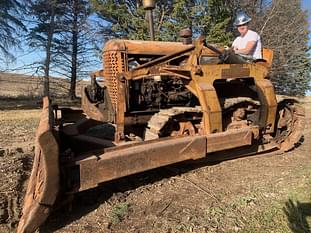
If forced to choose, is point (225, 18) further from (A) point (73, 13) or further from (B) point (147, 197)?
(B) point (147, 197)

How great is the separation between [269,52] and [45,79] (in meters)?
16.7

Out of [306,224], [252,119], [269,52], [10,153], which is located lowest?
[306,224]

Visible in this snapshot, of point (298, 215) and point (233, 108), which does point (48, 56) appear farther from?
point (298, 215)

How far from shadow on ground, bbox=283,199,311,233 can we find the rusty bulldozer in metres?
1.26

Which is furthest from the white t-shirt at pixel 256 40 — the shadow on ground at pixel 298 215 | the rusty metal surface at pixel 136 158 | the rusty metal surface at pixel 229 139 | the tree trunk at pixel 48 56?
the tree trunk at pixel 48 56

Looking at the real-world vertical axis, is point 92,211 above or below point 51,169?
below

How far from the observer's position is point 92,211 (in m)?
3.80

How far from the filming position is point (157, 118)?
506 cm

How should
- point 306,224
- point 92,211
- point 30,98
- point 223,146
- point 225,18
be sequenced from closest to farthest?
1. point 306,224
2. point 92,211
3. point 223,146
4. point 225,18
5. point 30,98

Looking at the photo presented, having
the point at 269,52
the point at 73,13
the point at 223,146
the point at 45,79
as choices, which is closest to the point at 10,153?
the point at 223,146

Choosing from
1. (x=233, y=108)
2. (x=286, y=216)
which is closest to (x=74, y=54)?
(x=233, y=108)

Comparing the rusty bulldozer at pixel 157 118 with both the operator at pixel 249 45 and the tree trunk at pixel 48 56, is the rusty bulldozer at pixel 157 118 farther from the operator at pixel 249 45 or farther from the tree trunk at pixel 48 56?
the tree trunk at pixel 48 56

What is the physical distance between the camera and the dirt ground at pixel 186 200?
352cm

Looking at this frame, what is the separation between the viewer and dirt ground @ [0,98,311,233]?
Result: 11.5ft
